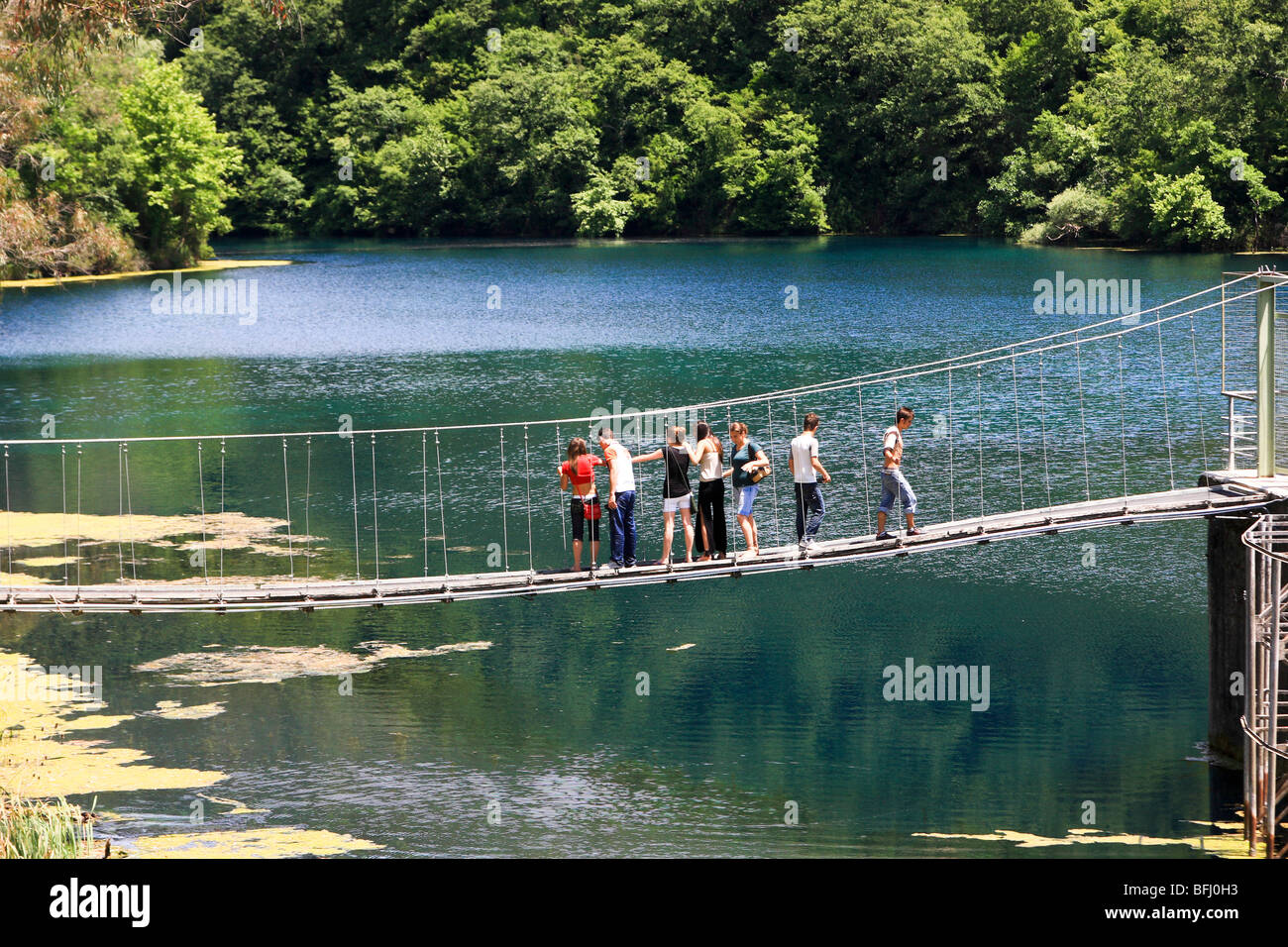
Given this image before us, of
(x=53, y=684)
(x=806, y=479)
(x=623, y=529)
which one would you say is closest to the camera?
(x=806, y=479)

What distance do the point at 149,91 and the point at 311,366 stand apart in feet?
92.2

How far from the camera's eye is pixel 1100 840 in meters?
13.5

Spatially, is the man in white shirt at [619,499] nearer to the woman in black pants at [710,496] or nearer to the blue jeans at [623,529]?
the blue jeans at [623,529]

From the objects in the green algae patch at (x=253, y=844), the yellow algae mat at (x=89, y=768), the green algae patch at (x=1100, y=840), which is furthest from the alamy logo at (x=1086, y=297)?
the green algae patch at (x=253, y=844)

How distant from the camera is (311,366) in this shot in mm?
41844

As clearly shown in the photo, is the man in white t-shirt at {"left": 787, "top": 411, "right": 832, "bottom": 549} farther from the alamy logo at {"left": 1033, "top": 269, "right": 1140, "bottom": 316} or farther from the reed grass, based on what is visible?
the alamy logo at {"left": 1033, "top": 269, "right": 1140, "bottom": 316}

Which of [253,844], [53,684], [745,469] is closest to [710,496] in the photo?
[745,469]

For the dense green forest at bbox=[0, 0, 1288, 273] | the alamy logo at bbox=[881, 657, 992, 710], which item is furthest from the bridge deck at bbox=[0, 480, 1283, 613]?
the dense green forest at bbox=[0, 0, 1288, 273]

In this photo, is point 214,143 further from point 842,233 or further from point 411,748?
point 411,748

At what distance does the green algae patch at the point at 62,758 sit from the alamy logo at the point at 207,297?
114ft

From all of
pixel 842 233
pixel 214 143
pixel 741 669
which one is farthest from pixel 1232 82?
pixel 741 669

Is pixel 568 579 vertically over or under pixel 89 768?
over
